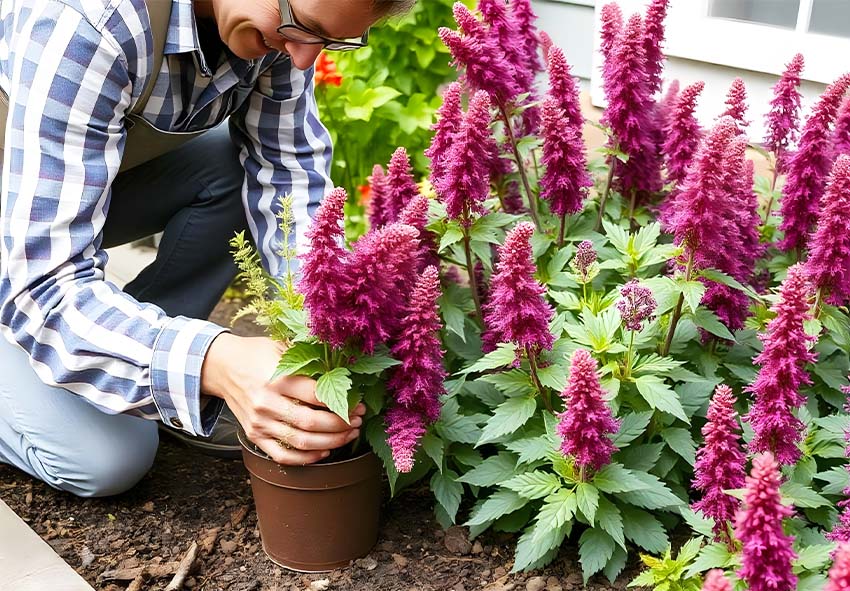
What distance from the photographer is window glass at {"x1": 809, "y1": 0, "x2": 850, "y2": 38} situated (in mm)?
3283

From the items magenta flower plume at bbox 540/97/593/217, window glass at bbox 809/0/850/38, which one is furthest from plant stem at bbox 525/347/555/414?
window glass at bbox 809/0/850/38

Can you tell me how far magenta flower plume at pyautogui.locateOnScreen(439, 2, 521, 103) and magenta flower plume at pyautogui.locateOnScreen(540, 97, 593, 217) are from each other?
166mm

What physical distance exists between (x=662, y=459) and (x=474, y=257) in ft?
2.40

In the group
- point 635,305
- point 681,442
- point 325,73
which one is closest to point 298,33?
point 635,305

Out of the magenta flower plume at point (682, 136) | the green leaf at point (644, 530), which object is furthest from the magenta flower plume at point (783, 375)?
the magenta flower plume at point (682, 136)

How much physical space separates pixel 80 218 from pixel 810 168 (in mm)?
1689

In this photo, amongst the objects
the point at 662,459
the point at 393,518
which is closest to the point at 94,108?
the point at 393,518

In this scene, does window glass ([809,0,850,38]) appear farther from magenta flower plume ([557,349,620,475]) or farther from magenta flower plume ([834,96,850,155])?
magenta flower plume ([557,349,620,475])

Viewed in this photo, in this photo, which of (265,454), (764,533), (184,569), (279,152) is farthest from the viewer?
(279,152)

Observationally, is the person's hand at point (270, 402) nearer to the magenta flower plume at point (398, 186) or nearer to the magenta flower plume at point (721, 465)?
the magenta flower plume at point (398, 186)

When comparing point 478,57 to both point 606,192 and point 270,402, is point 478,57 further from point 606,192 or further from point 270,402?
point 270,402

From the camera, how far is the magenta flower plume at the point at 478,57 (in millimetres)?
2316

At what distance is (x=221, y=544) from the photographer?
239 centimetres

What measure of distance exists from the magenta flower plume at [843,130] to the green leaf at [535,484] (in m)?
1.07
